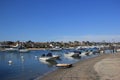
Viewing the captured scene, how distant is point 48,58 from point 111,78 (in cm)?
4680

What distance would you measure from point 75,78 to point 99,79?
151 inches

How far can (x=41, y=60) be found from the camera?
265 feet

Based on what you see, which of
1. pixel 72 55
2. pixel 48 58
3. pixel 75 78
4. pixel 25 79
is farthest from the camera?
pixel 72 55

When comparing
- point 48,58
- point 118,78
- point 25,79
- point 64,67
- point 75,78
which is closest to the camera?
point 118,78

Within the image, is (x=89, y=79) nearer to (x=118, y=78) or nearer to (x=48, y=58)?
(x=118, y=78)

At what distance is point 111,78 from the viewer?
112ft

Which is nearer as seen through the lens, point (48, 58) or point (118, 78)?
point (118, 78)

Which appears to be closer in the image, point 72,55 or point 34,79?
point 34,79

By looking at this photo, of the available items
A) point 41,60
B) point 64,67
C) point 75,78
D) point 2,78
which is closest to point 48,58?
point 41,60

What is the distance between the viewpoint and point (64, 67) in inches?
2138

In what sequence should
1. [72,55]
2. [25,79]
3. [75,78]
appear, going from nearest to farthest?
[75,78], [25,79], [72,55]

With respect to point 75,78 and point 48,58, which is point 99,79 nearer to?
point 75,78

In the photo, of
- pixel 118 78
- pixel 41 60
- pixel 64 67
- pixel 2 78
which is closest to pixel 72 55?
pixel 41 60

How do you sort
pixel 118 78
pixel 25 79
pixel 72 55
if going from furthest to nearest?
pixel 72 55 < pixel 25 79 < pixel 118 78
